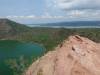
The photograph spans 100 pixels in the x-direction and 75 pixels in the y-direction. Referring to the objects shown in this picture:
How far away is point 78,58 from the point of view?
395 inches

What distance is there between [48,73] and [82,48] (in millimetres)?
1815

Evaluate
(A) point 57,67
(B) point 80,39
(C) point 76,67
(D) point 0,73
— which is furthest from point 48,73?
(D) point 0,73

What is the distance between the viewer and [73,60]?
9.98 metres

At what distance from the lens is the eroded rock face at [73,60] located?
968 cm

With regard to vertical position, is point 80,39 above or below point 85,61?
above

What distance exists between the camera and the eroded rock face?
9.68m

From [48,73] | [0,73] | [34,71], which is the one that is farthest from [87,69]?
[0,73]

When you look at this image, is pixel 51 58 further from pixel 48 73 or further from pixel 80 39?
pixel 80 39

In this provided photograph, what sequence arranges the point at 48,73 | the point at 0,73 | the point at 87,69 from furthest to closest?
the point at 0,73
the point at 48,73
the point at 87,69

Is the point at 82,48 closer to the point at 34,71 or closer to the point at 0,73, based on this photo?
the point at 34,71

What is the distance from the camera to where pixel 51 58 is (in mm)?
11133

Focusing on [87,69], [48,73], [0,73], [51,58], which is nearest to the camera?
[87,69]

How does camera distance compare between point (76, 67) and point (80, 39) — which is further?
point (80, 39)

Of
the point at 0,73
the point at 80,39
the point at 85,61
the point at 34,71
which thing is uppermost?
the point at 80,39
